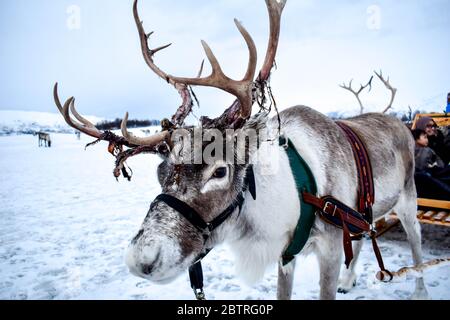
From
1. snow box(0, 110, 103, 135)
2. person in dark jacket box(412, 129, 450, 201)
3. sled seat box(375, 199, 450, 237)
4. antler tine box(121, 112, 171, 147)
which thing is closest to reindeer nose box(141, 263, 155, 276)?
antler tine box(121, 112, 171, 147)

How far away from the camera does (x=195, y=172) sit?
164 centimetres

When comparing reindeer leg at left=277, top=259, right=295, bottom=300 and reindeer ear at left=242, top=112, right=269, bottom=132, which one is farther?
reindeer leg at left=277, top=259, right=295, bottom=300

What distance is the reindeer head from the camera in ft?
4.89

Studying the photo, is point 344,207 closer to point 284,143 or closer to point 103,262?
point 284,143

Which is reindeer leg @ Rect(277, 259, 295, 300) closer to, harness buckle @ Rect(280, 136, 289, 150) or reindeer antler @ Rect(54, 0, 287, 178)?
harness buckle @ Rect(280, 136, 289, 150)

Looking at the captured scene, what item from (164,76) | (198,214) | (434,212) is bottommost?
(434,212)

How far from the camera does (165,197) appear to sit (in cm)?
161

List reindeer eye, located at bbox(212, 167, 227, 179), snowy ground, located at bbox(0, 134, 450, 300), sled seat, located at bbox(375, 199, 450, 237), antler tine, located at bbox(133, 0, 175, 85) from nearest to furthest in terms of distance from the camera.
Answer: reindeer eye, located at bbox(212, 167, 227, 179) → antler tine, located at bbox(133, 0, 175, 85) → snowy ground, located at bbox(0, 134, 450, 300) → sled seat, located at bbox(375, 199, 450, 237)

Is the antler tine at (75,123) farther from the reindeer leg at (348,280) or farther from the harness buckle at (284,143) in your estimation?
the reindeer leg at (348,280)

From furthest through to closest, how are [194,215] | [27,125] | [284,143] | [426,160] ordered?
1. [27,125]
2. [426,160]
3. [284,143]
4. [194,215]

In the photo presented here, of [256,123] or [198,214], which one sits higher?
[256,123]

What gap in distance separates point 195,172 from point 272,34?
107cm

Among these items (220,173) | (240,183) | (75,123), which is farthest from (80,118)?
(240,183)

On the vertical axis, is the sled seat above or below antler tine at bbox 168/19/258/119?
below
